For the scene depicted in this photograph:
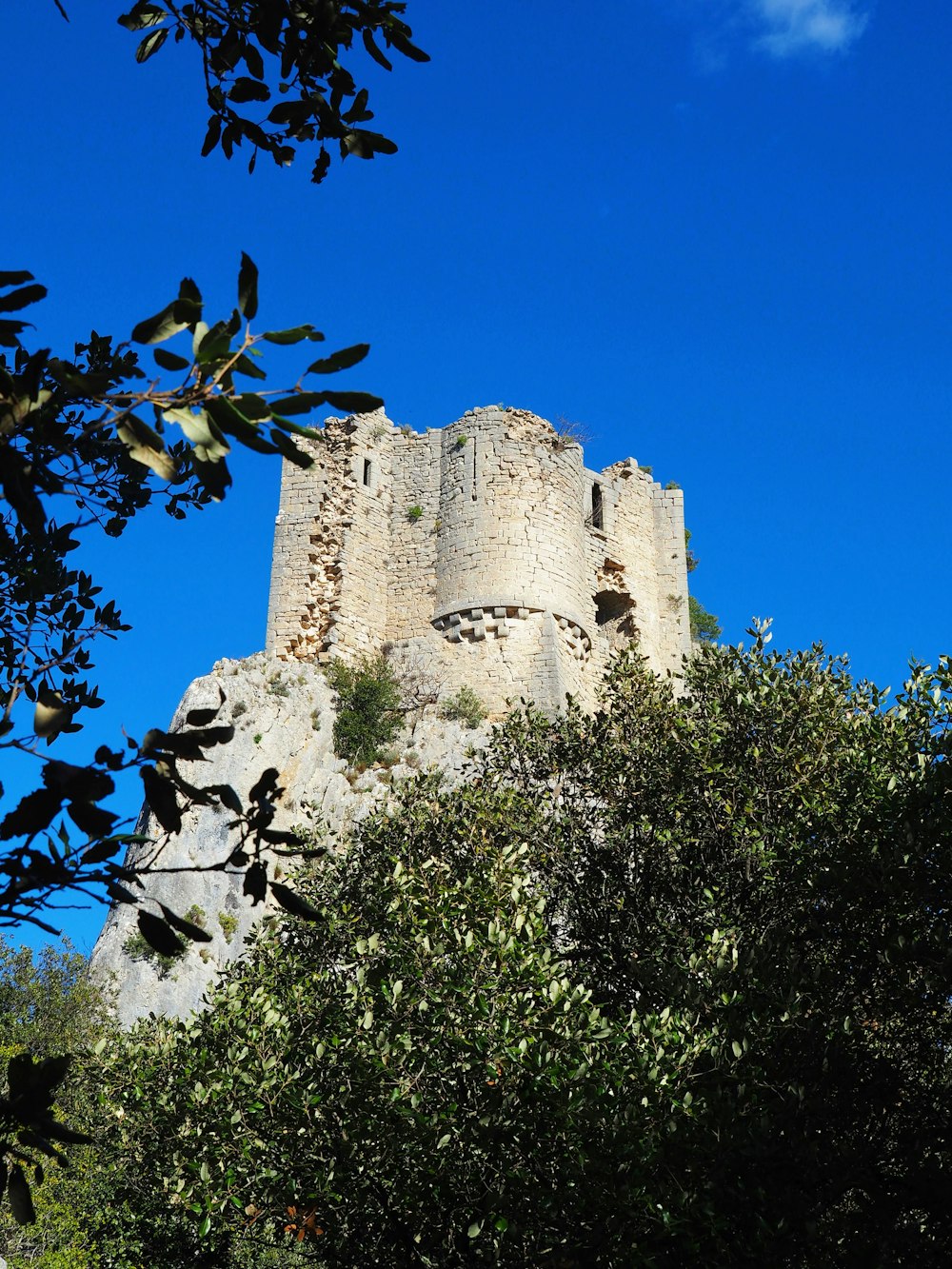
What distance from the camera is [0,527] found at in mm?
6566

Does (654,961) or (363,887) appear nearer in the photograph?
(654,961)

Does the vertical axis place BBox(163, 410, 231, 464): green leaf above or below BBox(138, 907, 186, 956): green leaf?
above

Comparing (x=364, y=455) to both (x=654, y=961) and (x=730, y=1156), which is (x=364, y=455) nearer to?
(x=654, y=961)

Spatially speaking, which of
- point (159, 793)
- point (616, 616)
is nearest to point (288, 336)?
point (159, 793)

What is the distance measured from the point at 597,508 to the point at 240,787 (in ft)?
38.6

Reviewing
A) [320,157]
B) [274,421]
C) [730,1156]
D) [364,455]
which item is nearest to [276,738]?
[364,455]

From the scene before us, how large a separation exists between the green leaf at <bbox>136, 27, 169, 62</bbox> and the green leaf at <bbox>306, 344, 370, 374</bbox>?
8.00ft

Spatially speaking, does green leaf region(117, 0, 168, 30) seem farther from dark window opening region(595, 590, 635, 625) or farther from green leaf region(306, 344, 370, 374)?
dark window opening region(595, 590, 635, 625)

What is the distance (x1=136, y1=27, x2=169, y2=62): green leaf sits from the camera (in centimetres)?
483

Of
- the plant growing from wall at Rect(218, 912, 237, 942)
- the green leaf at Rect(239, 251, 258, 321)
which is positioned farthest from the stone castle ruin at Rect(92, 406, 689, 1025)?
the green leaf at Rect(239, 251, 258, 321)

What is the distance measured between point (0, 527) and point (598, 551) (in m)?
24.6

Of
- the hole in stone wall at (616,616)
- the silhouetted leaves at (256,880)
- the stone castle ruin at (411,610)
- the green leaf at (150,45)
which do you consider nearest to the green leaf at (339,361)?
the silhouetted leaves at (256,880)

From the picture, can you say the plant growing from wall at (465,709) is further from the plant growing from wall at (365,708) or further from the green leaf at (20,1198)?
the green leaf at (20,1198)

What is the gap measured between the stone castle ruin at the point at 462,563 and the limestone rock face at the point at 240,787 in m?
1.13
